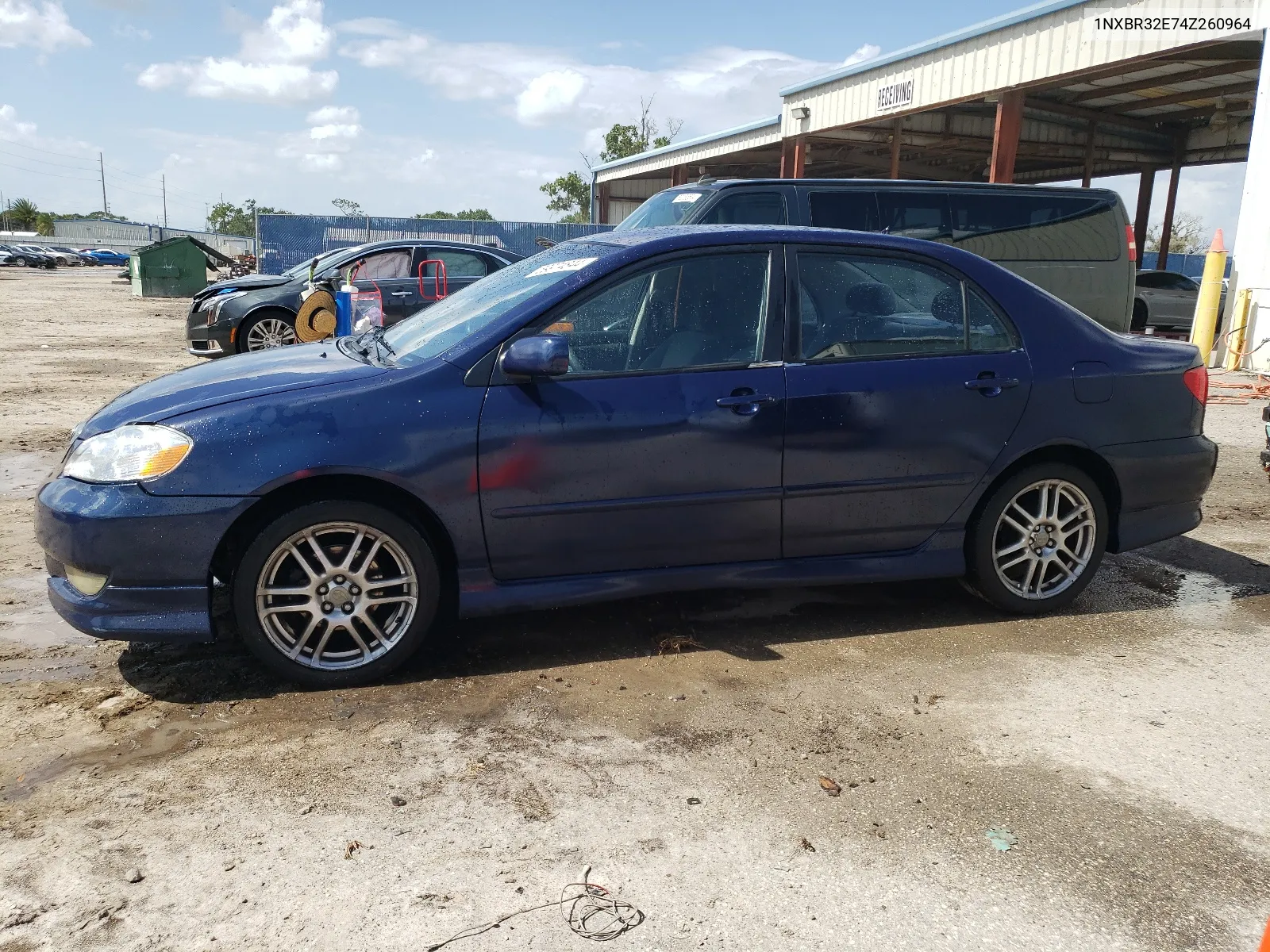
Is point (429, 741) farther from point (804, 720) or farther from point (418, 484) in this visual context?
point (804, 720)

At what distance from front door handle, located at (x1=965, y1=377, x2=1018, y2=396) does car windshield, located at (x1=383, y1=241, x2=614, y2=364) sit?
1.60 m

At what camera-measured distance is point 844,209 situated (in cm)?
830

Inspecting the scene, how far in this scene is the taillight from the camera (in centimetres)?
450

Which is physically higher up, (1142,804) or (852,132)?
(852,132)

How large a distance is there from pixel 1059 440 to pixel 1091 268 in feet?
19.6

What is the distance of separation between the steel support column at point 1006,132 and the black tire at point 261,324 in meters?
12.5

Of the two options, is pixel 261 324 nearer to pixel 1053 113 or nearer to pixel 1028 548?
pixel 1028 548

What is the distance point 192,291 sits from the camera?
93.3ft

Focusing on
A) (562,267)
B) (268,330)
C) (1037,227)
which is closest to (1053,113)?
(1037,227)

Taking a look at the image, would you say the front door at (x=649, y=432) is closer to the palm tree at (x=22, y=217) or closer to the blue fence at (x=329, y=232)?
the blue fence at (x=329, y=232)

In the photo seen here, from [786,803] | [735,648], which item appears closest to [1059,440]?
[735,648]

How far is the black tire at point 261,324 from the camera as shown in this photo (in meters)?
11.9

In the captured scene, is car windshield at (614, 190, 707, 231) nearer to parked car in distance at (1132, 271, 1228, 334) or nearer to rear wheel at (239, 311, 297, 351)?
rear wheel at (239, 311, 297, 351)

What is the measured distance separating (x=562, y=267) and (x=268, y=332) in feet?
29.8
